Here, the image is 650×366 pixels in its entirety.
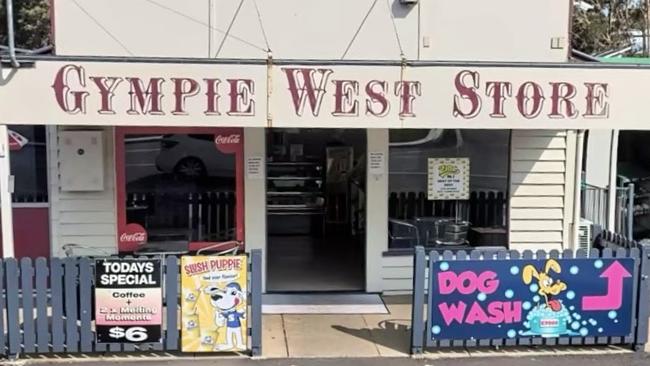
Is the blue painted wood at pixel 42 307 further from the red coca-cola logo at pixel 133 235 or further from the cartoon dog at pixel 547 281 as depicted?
the cartoon dog at pixel 547 281

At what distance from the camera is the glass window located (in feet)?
28.7

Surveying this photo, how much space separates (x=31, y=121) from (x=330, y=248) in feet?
18.4

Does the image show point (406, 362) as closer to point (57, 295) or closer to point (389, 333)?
point (389, 333)

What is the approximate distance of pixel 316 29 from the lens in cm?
848

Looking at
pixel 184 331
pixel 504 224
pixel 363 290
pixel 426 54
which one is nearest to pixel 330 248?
pixel 363 290

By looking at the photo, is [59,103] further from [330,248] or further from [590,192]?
[590,192]

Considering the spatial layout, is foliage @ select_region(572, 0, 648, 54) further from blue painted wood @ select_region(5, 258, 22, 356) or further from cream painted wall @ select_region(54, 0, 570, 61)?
blue painted wood @ select_region(5, 258, 22, 356)

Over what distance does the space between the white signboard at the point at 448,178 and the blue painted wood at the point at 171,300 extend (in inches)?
151

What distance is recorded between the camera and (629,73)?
7059 millimetres

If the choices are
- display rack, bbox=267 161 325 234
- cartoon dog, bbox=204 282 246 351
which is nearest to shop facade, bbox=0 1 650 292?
display rack, bbox=267 161 325 234

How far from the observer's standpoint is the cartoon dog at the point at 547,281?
6.85 metres

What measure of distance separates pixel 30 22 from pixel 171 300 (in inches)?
881

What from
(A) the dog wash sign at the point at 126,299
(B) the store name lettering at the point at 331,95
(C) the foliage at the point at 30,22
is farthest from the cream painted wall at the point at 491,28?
(C) the foliage at the point at 30,22

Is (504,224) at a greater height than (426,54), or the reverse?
(426,54)
